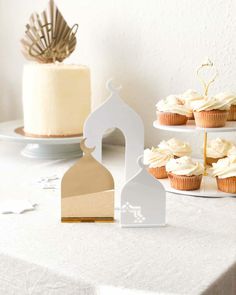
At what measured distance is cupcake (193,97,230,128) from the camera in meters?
0.96

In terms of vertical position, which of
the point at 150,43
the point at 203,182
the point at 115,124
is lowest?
the point at 203,182

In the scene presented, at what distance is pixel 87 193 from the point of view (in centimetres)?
81

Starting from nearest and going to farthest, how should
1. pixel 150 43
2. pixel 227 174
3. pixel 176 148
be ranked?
pixel 227 174, pixel 176 148, pixel 150 43

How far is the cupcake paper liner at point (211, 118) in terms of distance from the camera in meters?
0.96

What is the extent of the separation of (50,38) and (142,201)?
67 centimetres

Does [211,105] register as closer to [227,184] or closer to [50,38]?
[227,184]

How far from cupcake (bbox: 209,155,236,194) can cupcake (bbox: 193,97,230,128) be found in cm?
8

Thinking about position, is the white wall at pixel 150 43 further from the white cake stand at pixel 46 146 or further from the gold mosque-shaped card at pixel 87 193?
the gold mosque-shaped card at pixel 87 193

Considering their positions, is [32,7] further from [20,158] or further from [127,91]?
[20,158]

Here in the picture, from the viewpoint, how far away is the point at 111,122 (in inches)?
37.6

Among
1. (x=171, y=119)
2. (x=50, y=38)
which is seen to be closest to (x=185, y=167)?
(x=171, y=119)

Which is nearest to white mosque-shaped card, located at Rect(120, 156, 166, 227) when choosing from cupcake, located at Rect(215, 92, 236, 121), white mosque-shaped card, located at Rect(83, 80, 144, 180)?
white mosque-shaped card, located at Rect(83, 80, 144, 180)

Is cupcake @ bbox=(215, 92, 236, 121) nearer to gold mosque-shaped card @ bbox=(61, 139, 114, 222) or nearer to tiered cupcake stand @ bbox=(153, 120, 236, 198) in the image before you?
tiered cupcake stand @ bbox=(153, 120, 236, 198)

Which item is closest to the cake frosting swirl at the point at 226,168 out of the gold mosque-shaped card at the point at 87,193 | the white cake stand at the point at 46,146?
the gold mosque-shaped card at the point at 87,193
